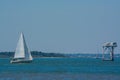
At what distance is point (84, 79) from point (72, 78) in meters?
2.89

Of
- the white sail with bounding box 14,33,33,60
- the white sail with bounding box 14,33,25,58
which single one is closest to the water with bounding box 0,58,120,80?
the white sail with bounding box 14,33,33,60

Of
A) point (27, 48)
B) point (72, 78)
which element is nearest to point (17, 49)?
point (27, 48)

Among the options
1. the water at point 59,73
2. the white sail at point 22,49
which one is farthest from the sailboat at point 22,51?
the water at point 59,73

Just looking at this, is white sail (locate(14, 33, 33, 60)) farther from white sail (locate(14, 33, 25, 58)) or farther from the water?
the water

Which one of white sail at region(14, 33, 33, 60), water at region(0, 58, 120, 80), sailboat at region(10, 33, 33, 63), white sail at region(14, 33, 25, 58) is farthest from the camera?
white sail at region(14, 33, 25, 58)

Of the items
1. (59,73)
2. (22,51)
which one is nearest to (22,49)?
(22,51)

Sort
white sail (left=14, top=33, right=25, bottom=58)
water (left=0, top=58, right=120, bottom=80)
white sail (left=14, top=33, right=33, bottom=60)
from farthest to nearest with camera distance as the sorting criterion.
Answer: white sail (left=14, top=33, right=25, bottom=58), white sail (left=14, top=33, right=33, bottom=60), water (left=0, top=58, right=120, bottom=80)

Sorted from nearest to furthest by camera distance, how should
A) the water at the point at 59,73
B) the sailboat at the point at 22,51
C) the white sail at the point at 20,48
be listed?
the water at the point at 59,73
the sailboat at the point at 22,51
the white sail at the point at 20,48

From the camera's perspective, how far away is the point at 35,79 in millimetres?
67000

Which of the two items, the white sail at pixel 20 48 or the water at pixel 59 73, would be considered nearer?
the water at pixel 59 73

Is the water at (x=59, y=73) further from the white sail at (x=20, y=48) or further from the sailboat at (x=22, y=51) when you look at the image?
the white sail at (x=20, y=48)

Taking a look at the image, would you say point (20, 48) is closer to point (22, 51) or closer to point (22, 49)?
point (22, 49)

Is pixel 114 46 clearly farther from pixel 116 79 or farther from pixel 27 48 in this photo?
pixel 116 79

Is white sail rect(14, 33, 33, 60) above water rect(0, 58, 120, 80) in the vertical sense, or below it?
above
